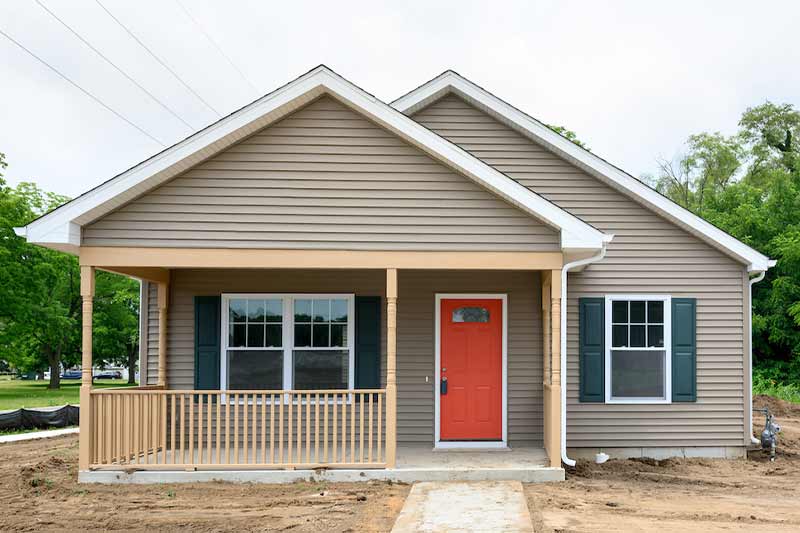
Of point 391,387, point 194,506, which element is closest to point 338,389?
point 391,387

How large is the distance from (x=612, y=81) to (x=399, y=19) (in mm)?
22590

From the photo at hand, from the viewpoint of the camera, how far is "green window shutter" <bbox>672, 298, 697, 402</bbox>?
39.0ft

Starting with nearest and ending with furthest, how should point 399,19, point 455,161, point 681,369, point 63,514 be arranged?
point 63,514 < point 455,161 < point 681,369 < point 399,19

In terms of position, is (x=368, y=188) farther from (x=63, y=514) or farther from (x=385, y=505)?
(x=63, y=514)

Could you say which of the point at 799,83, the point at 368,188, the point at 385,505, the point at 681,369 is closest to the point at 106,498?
the point at 385,505

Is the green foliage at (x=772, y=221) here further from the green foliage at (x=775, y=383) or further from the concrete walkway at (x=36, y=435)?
the concrete walkway at (x=36, y=435)

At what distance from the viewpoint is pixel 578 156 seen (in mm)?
12047

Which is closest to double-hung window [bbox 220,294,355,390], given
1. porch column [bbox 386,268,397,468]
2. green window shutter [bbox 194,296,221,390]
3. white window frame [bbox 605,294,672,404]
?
green window shutter [bbox 194,296,221,390]

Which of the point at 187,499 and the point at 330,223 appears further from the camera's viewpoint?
the point at 330,223

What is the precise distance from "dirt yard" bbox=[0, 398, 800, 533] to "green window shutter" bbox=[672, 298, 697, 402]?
44.1 inches

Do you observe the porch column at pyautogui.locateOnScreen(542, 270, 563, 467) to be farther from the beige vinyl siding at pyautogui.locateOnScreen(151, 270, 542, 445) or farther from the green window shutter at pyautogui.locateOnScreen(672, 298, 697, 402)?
the green window shutter at pyautogui.locateOnScreen(672, 298, 697, 402)

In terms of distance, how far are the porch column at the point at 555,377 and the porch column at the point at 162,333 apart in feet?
17.7

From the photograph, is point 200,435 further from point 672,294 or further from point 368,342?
point 672,294

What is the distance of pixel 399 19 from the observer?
24.3 m
